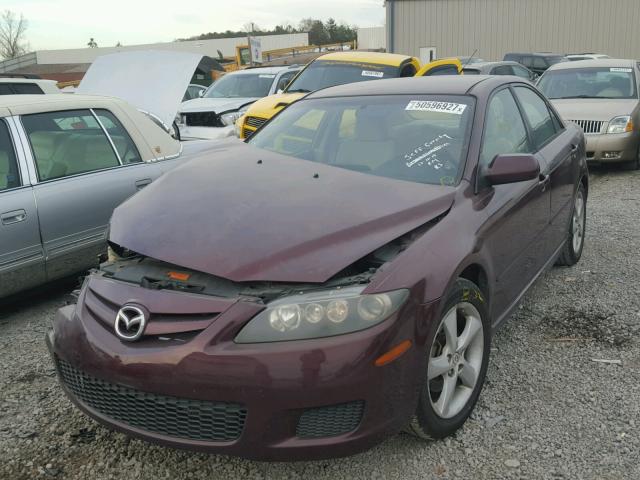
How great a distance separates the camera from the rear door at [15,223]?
3.82 m

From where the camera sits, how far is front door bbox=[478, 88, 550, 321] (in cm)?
299

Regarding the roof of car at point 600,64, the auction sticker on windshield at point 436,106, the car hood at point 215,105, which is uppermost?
the auction sticker on windshield at point 436,106

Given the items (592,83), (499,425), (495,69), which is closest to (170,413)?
(499,425)

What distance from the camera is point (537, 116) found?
418 centimetres

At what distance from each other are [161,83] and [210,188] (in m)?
3.32

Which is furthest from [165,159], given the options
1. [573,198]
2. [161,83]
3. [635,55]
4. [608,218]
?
[635,55]

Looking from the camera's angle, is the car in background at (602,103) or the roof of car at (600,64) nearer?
the car in background at (602,103)

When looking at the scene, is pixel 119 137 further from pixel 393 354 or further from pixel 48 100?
pixel 393 354

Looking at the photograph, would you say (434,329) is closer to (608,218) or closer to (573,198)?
(573,198)

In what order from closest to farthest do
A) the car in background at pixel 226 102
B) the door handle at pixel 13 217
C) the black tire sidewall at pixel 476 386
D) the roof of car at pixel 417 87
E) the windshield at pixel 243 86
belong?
the black tire sidewall at pixel 476 386 < the roof of car at pixel 417 87 < the door handle at pixel 13 217 < the car in background at pixel 226 102 < the windshield at pixel 243 86

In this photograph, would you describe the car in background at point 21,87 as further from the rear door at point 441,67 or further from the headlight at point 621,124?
the headlight at point 621,124

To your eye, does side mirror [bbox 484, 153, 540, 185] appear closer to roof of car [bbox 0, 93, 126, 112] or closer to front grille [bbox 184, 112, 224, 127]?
roof of car [bbox 0, 93, 126, 112]

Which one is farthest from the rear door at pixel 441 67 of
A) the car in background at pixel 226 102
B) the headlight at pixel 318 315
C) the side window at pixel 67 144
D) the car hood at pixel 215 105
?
the headlight at pixel 318 315

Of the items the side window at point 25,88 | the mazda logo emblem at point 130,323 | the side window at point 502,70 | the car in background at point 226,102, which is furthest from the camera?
the side window at point 502,70
